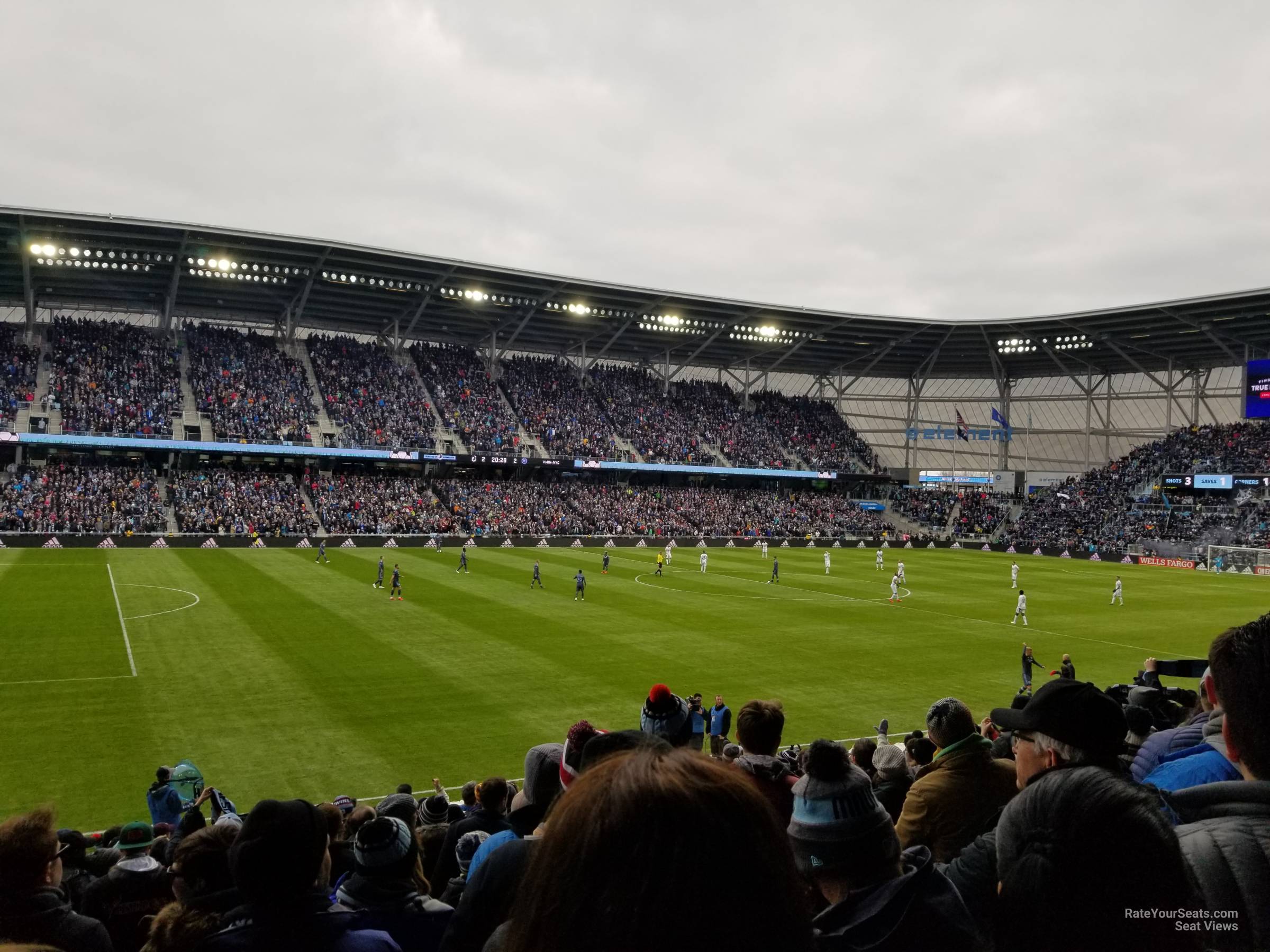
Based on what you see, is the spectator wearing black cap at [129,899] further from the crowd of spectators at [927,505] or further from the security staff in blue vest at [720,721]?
the crowd of spectators at [927,505]

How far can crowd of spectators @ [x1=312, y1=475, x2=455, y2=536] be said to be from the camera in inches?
2354

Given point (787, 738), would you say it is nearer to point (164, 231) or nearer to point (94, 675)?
point (94, 675)

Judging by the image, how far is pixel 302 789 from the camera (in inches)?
546

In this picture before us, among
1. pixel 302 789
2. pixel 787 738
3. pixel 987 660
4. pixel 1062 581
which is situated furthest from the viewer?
pixel 1062 581

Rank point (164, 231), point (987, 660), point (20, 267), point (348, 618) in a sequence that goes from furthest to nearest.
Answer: point (20, 267), point (164, 231), point (348, 618), point (987, 660)

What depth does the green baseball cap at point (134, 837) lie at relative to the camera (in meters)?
6.81

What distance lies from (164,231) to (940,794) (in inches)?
2376

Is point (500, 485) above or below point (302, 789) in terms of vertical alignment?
above

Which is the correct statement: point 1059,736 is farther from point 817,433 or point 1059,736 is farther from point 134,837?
point 817,433

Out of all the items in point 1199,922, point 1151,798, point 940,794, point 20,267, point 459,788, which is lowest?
point 459,788

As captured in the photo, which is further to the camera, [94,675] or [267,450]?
[267,450]

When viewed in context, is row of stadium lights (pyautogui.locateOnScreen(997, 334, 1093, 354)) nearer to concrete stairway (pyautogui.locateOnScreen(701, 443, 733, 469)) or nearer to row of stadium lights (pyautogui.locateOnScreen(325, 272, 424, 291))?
concrete stairway (pyautogui.locateOnScreen(701, 443, 733, 469))

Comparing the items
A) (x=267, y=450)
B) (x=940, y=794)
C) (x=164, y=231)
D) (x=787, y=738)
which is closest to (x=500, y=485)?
(x=267, y=450)

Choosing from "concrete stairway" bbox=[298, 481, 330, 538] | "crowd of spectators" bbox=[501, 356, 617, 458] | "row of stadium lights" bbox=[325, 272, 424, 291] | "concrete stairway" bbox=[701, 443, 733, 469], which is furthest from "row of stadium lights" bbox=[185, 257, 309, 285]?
"concrete stairway" bbox=[701, 443, 733, 469]
